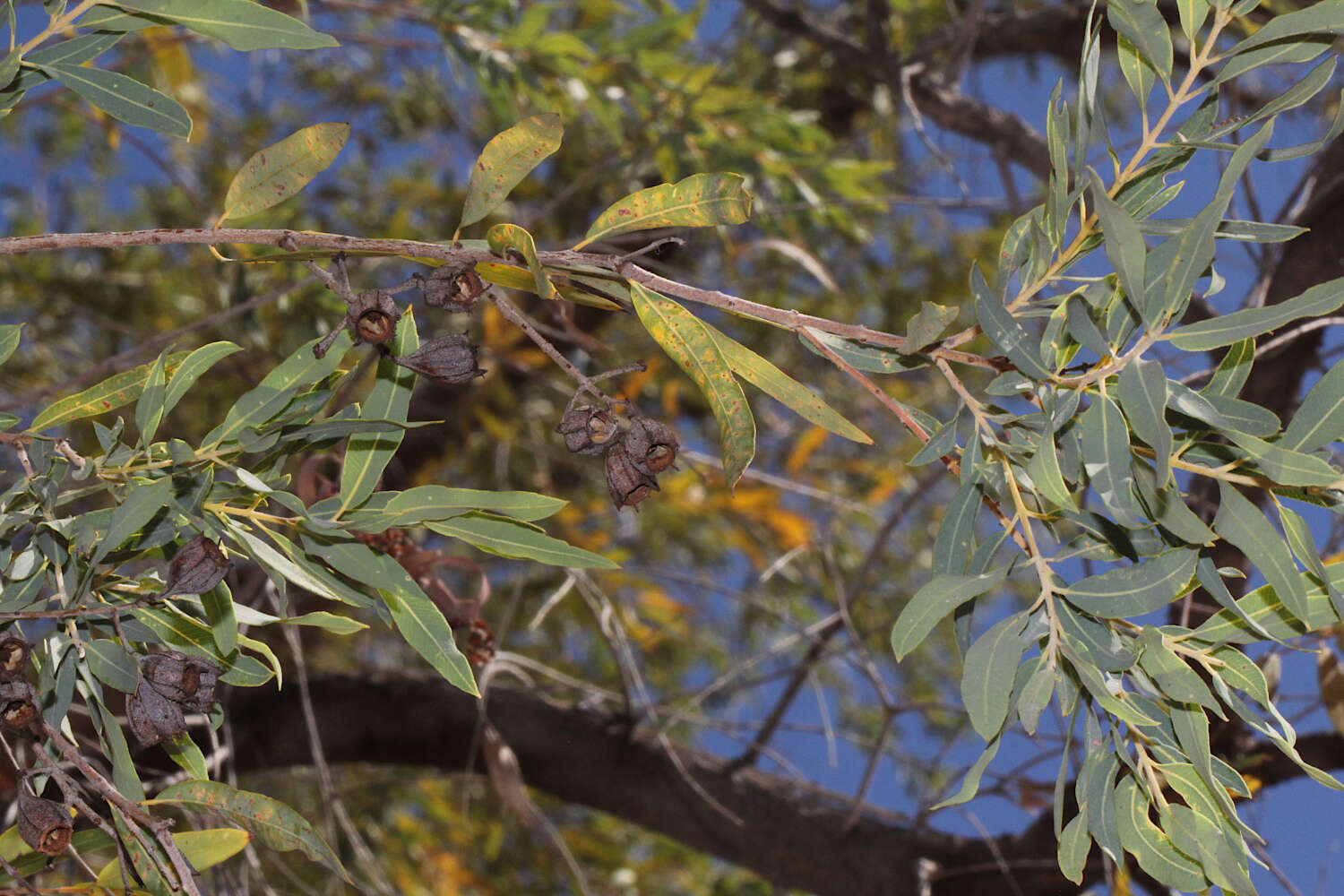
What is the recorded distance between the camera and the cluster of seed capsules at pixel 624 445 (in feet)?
1.69

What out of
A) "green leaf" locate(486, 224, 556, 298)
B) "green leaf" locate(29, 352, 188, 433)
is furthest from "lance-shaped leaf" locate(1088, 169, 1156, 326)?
"green leaf" locate(29, 352, 188, 433)

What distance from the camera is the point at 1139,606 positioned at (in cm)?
49

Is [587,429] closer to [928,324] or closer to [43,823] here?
[928,324]

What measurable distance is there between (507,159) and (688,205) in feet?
0.28

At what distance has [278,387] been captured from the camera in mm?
512

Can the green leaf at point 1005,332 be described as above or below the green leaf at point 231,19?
below

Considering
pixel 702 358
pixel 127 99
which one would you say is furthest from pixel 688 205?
pixel 127 99

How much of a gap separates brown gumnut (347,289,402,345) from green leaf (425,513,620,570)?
98mm

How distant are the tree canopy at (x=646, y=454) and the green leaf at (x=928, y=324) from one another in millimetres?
19

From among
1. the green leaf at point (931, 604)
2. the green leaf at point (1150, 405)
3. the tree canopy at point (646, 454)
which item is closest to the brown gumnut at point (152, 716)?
the tree canopy at point (646, 454)

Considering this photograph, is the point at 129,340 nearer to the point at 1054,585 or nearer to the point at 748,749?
the point at 748,749

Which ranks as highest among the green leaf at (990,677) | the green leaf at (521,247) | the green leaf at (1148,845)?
the green leaf at (521,247)

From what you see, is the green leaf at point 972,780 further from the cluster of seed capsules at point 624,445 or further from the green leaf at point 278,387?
the green leaf at point 278,387

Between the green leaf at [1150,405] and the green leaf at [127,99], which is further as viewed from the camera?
the green leaf at [127,99]
